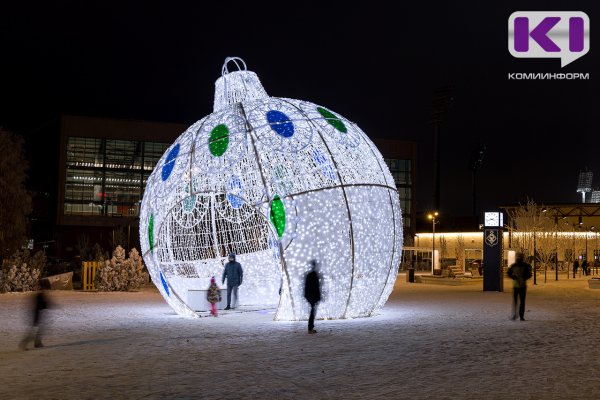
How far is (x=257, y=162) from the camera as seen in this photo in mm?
13336

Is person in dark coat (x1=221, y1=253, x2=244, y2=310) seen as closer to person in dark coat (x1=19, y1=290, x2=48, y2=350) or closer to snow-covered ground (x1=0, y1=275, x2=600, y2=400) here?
snow-covered ground (x1=0, y1=275, x2=600, y2=400)

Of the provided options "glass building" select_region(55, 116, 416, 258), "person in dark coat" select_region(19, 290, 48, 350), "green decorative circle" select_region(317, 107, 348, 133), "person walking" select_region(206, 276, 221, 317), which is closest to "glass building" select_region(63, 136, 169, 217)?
"glass building" select_region(55, 116, 416, 258)

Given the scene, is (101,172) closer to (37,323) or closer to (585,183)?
(37,323)

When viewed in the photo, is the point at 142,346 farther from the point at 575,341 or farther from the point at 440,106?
the point at 440,106

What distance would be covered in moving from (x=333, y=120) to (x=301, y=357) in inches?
240

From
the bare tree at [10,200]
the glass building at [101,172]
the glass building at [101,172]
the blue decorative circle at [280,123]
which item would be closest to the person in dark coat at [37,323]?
the blue decorative circle at [280,123]

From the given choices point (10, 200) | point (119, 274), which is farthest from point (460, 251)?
point (10, 200)

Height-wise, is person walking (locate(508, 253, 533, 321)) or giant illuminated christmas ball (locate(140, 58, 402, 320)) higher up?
giant illuminated christmas ball (locate(140, 58, 402, 320))

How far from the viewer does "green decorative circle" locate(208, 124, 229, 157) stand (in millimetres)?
13703

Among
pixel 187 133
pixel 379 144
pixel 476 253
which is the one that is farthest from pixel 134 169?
pixel 187 133

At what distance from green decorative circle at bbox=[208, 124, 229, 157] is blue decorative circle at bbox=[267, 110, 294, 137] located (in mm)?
926

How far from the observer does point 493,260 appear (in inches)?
995

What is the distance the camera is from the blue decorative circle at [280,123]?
13516mm

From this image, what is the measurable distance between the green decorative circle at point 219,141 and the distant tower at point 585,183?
4434 inches
